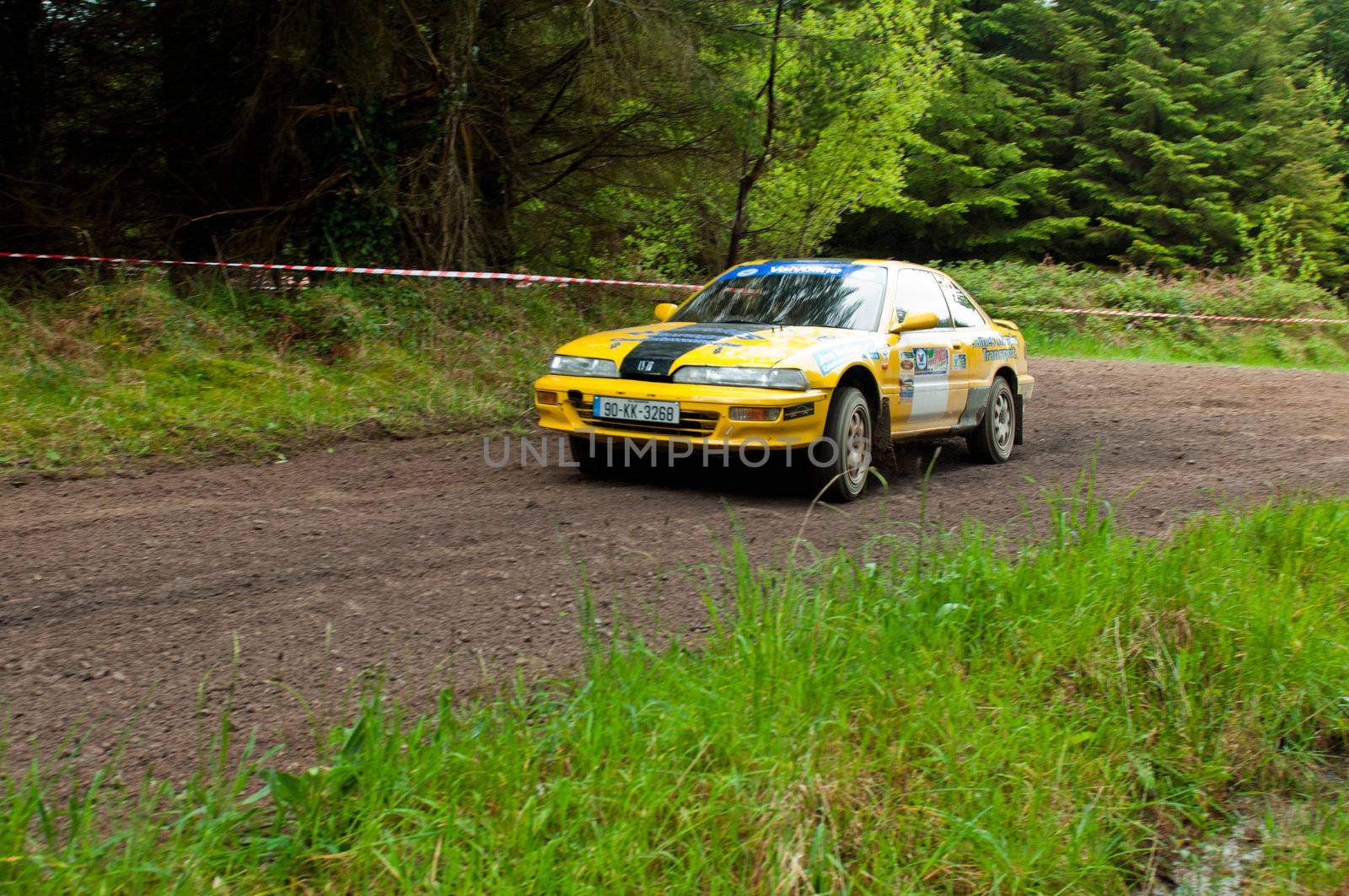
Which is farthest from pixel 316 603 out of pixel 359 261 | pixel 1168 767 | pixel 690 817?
pixel 359 261

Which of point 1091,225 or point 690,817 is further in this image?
point 1091,225

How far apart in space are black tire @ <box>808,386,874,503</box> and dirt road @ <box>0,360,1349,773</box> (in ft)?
0.57

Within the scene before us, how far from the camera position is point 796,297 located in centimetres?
792

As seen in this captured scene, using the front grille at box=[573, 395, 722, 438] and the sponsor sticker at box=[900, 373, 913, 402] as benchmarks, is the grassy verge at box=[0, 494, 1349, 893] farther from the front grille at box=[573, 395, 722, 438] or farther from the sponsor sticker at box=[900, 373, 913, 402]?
the sponsor sticker at box=[900, 373, 913, 402]

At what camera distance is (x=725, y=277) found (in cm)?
848

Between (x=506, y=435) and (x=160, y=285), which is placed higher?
(x=160, y=285)

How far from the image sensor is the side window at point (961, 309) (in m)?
8.81

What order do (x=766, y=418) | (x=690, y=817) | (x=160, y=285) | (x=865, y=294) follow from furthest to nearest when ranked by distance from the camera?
(x=160, y=285) → (x=865, y=294) → (x=766, y=418) → (x=690, y=817)

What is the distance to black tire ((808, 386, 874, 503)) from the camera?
680 centimetres

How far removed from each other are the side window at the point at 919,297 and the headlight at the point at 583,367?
207cm

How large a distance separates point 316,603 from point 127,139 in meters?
8.70

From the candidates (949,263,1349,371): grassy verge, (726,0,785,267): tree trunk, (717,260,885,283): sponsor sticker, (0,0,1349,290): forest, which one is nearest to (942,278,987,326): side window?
(717,260,885,283): sponsor sticker

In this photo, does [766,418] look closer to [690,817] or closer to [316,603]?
[316,603]

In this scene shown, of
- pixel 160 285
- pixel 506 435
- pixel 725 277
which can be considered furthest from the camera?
pixel 160 285
